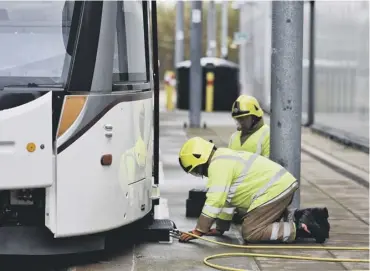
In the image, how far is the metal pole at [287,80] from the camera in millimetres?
9266

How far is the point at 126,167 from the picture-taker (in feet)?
25.0

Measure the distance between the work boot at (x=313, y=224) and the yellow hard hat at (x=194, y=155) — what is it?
3.49 ft

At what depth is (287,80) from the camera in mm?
9312

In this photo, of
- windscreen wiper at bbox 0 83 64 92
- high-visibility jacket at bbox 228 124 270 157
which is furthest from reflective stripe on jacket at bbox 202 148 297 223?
windscreen wiper at bbox 0 83 64 92

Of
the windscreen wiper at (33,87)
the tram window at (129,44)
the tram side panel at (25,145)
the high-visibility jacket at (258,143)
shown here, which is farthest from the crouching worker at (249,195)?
the tram side panel at (25,145)

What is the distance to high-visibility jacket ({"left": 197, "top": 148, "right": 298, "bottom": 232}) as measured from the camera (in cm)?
813

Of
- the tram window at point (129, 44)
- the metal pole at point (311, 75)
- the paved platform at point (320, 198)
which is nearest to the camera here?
the tram window at point (129, 44)

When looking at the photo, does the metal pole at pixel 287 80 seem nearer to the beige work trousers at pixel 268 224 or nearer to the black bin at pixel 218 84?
the beige work trousers at pixel 268 224

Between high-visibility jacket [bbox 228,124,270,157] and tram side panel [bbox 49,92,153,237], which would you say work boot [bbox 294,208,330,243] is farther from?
tram side panel [bbox 49,92,153,237]

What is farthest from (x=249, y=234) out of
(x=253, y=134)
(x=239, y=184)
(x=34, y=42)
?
(x=34, y=42)

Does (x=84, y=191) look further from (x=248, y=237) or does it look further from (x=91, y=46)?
(x=248, y=237)

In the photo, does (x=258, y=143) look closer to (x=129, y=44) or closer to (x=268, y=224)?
(x=268, y=224)

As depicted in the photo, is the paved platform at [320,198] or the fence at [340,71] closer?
the paved platform at [320,198]

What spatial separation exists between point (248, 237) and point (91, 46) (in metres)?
2.34
